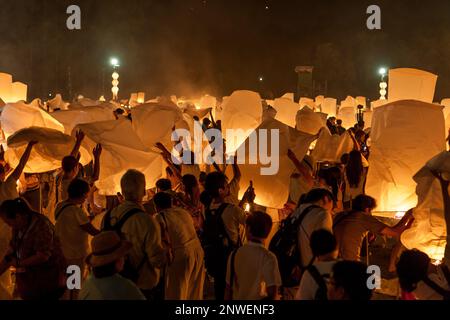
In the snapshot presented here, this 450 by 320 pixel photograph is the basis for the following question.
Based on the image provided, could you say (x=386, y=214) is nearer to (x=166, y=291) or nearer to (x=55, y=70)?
(x=166, y=291)

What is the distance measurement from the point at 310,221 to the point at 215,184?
1161 mm

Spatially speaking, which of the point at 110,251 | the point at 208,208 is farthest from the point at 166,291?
the point at 110,251

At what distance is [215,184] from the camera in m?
5.04

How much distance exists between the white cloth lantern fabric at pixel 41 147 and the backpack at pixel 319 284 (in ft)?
11.3

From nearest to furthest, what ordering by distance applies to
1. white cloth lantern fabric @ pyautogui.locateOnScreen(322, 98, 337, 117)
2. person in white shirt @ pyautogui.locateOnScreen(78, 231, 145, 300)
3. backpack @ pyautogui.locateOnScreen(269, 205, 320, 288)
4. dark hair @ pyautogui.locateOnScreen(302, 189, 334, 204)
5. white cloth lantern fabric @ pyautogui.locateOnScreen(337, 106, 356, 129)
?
1. person in white shirt @ pyautogui.locateOnScreen(78, 231, 145, 300)
2. backpack @ pyautogui.locateOnScreen(269, 205, 320, 288)
3. dark hair @ pyautogui.locateOnScreen(302, 189, 334, 204)
4. white cloth lantern fabric @ pyautogui.locateOnScreen(337, 106, 356, 129)
5. white cloth lantern fabric @ pyautogui.locateOnScreen(322, 98, 337, 117)

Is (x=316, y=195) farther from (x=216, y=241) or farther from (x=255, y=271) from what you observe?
(x=216, y=241)

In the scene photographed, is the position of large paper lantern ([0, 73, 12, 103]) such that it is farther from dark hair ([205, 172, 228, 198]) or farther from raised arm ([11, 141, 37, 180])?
dark hair ([205, 172, 228, 198])

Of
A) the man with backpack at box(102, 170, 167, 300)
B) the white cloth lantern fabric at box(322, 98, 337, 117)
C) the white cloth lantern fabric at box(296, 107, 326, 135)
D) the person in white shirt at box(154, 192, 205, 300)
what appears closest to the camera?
the man with backpack at box(102, 170, 167, 300)

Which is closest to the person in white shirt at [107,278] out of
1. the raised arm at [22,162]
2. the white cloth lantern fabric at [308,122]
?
the raised arm at [22,162]

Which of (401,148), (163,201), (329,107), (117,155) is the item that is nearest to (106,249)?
(163,201)

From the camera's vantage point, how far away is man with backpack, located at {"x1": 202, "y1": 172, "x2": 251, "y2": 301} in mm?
4930

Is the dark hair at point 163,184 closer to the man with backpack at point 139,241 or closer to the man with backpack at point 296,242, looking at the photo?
the man with backpack at point 139,241

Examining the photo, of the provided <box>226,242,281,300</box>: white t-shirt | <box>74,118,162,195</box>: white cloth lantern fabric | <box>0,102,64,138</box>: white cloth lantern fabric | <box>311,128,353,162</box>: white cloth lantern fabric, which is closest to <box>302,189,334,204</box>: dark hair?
<box>226,242,281,300</box>: white t-shirt
